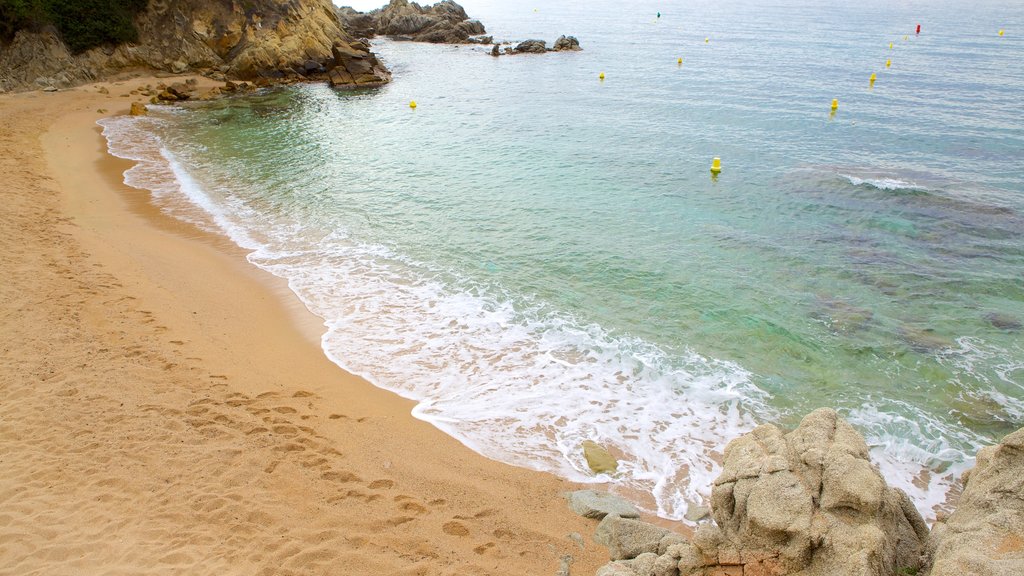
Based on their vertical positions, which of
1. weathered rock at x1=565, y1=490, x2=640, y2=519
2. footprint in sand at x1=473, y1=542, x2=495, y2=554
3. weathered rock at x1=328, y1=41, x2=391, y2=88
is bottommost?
weathered rock at x1=565, y1=490, x2=640, y2=519

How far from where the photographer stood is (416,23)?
197ft

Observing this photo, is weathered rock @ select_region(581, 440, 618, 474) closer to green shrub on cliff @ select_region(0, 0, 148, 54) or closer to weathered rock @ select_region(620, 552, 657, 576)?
weathered rock @ select_region(620, 552, 657, 576)

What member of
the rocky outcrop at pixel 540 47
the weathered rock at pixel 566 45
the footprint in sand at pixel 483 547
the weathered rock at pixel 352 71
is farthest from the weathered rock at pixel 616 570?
the weathered rock at pixel 566 45

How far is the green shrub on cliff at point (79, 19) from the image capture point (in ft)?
100

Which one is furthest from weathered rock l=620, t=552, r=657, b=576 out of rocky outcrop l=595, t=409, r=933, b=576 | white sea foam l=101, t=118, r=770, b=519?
white sea foam l=101, t=118, r=770, b=519

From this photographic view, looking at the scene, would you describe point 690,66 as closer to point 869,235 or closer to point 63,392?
point 869,235

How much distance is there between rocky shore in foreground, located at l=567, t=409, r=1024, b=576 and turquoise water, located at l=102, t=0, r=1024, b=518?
1954mm

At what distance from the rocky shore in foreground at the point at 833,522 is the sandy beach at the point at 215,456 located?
61.6 inches

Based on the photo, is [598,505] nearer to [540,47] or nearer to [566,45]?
[540,47]

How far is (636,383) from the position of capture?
9586 mm

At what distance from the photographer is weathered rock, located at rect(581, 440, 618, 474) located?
774 cm

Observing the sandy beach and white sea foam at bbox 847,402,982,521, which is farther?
white sea foam at bbox 847,402,982,521

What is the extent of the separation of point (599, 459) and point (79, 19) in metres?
40.7

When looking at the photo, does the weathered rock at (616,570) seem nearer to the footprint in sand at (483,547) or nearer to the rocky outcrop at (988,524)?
the footprint in sand at (483,547)
